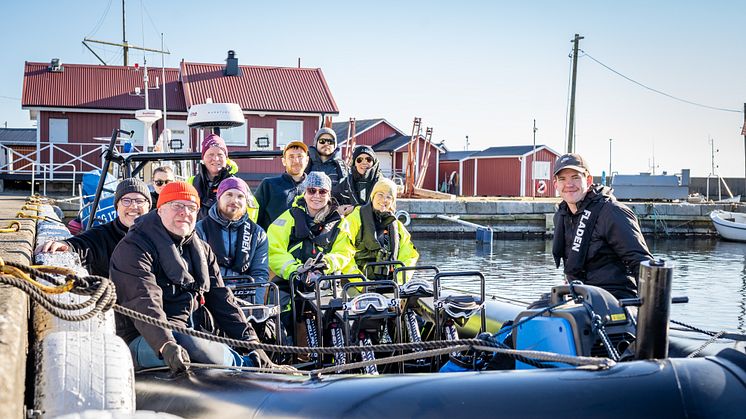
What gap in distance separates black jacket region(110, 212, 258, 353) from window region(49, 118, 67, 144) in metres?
24.5

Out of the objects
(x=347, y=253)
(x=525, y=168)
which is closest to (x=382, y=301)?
(x=347, y=253)

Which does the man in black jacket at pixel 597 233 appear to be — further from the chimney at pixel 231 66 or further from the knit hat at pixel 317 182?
the chimney at pixel 231 66

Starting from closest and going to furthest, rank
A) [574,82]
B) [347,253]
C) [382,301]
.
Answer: [382,301]
[347,253]
[574,82]

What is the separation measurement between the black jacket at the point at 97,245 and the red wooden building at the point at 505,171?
108 ft

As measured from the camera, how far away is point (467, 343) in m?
3.72

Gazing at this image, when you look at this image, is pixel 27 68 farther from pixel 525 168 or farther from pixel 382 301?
pixel 382 301

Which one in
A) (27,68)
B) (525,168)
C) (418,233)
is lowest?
(418,233)

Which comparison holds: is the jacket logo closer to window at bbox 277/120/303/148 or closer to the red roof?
the red roof

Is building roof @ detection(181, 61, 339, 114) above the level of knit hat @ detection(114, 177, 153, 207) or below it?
above

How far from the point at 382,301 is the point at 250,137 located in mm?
23769

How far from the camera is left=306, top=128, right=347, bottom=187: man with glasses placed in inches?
274

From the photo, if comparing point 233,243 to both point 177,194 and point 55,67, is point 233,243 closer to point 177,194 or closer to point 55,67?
point 177,194

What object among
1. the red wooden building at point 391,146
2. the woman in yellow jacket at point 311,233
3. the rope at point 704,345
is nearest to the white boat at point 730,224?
the red wooden building at point 391,146

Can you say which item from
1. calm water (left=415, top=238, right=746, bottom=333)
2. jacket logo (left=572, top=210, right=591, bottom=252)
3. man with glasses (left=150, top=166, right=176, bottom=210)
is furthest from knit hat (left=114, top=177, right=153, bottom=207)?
calm water (left=415, top=238, right=746, bottom=333)
